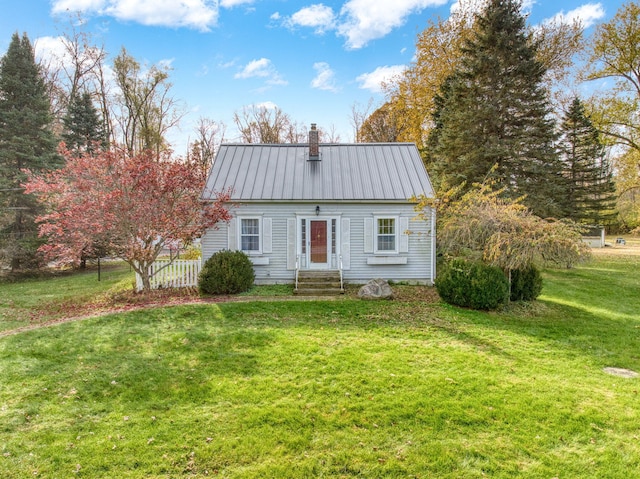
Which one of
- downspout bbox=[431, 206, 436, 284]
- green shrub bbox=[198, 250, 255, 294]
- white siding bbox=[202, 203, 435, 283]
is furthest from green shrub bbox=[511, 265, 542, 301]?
green shrub bbox=[198, 250, 255, 294]

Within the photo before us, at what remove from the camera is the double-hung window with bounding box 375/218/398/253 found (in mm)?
12156

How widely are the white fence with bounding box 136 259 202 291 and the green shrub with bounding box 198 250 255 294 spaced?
38.7 inches

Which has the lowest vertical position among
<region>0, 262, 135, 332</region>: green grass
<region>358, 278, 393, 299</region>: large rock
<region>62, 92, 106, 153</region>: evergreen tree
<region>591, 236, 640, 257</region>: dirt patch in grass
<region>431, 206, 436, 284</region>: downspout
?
<region>0, 262, 135, 332</region>: green grass

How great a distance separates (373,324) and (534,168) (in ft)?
40.9

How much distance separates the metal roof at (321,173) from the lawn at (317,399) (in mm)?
5369

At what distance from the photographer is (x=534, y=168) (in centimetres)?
1537

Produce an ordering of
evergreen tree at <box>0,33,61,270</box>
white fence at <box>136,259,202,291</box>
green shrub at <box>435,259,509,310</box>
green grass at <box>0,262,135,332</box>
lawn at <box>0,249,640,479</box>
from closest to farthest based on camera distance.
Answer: lawn at <box>0,249,640,479</box> → green grass at <box>0,262,135,332</box> → green shrub at <box>435,259,509,310</box> → white fence at <box>136,259,202,291</box> → evergreen tree at <box>0,33,61,270</box>

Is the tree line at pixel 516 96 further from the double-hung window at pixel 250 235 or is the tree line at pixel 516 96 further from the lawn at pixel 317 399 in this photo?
the lawn at pixel 317 399

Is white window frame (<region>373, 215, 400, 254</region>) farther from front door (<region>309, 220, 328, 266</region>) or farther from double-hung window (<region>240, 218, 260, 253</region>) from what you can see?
double-hung window (<region>240, 218, 260, 253</region>)

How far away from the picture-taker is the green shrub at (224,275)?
10.6 meters

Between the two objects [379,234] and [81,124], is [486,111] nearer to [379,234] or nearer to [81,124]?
[379,234]

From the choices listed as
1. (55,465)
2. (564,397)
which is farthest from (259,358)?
(564,397)

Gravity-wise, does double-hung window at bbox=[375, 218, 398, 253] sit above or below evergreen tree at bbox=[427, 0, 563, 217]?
below

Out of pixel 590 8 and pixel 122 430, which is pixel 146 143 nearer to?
pixel 122 430
